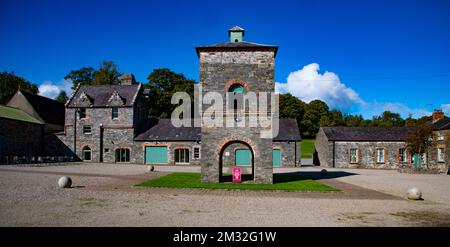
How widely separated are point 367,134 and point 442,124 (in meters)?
7.47

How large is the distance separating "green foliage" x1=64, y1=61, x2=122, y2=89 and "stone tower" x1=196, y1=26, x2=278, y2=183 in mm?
42314

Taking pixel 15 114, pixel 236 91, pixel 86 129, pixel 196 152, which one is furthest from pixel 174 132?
pixel 236 91

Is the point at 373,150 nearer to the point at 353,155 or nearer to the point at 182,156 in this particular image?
the point at 353,155

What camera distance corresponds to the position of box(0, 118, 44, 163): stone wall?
29.7 m

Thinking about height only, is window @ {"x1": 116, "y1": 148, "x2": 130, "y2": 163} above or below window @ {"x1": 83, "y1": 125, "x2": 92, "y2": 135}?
below

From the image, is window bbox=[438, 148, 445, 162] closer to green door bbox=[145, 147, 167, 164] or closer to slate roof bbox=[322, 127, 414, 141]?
slate roof bbox=[322, 127, 414, 141]

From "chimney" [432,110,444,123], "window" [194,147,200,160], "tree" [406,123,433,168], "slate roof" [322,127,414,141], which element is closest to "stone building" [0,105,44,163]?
"window" [194,147,200,160]

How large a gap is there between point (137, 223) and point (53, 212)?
3.14m

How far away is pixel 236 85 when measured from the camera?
17.7 meters

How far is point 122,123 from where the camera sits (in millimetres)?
35344
